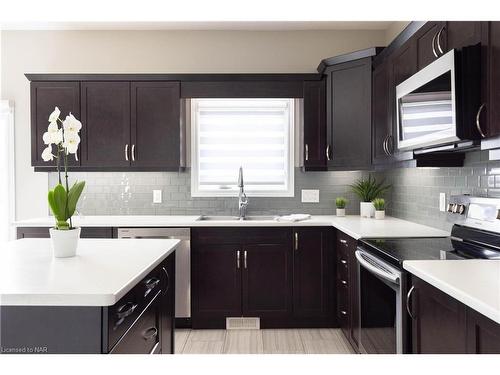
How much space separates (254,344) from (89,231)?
1.64 m

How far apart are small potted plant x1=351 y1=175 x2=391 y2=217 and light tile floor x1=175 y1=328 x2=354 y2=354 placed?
1092mm

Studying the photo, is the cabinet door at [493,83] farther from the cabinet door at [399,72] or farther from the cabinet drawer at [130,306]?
the cabinet drawer at [130,306]

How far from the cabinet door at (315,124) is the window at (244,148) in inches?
11.5

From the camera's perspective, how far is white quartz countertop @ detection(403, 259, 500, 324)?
3.55 feet

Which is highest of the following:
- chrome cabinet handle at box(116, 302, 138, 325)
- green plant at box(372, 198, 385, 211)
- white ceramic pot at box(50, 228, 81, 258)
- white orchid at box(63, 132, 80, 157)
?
white orchid at box(63, 132, 80, 157)

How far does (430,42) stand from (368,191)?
5.64 ft

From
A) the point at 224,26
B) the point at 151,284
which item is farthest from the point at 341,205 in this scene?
the point at 151,284

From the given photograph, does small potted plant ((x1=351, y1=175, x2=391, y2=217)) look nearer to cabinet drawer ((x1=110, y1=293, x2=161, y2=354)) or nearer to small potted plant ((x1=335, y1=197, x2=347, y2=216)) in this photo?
small potted plant ((x1=335, y1=197, x2=347, y2=216))

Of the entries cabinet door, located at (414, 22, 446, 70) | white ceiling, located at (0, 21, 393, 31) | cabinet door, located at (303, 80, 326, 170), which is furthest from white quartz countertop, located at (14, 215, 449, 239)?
white ceiling, located at (0, 21, 393, 31)

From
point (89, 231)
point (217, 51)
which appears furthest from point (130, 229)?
point (217, 51)

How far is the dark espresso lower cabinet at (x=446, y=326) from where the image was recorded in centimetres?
112

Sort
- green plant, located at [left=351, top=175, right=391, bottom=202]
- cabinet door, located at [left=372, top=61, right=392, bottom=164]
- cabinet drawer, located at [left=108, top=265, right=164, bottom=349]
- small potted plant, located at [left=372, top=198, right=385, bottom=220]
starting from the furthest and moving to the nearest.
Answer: green plant, located at [left=351, top=175, right=391, bottom=202] → small potted plant, located at [left=372, top=198, right=385, bottom=220] → cabinet door, located at [left=372, top=61, right=392, bottom=164] → cabinet drawer, located at [left=108, top=265, right=164, bottom=349]

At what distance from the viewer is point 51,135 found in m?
1.50
